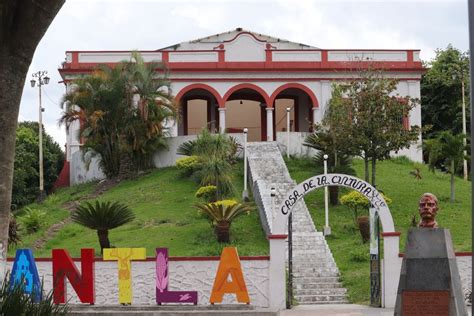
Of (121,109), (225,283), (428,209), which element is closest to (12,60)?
(428,209)

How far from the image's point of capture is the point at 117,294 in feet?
60.6

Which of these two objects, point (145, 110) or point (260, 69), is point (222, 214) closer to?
point (145, 110)

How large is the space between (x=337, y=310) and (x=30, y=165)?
31963 millimetres

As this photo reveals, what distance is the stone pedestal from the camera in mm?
10828

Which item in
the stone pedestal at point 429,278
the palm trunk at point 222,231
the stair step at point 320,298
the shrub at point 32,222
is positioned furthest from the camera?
the shrub at point 32,222

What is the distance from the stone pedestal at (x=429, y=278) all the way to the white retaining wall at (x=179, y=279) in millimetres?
7474

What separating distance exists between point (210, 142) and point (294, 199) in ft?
42.0

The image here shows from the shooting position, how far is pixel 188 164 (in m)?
33.3

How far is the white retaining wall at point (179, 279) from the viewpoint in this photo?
18297mm

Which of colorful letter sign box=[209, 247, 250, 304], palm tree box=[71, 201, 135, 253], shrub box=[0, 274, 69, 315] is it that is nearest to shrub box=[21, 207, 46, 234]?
palm tree box=[71, 201, 135, 253]

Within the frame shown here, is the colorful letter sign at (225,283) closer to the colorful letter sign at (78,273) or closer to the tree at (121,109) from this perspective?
the colorful letter sign at (78,273)

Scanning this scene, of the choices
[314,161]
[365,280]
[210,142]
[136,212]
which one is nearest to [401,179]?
[314,161]

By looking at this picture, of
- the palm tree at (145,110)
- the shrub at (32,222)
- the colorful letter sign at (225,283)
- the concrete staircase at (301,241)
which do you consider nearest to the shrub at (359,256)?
the concrete staircase at (301,241)

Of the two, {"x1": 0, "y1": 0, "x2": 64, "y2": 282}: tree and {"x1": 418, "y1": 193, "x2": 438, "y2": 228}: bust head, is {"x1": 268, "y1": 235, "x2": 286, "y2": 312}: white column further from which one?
{"x1": 0, "y1": 0, "x2": 64, "y2": 282}: tree
